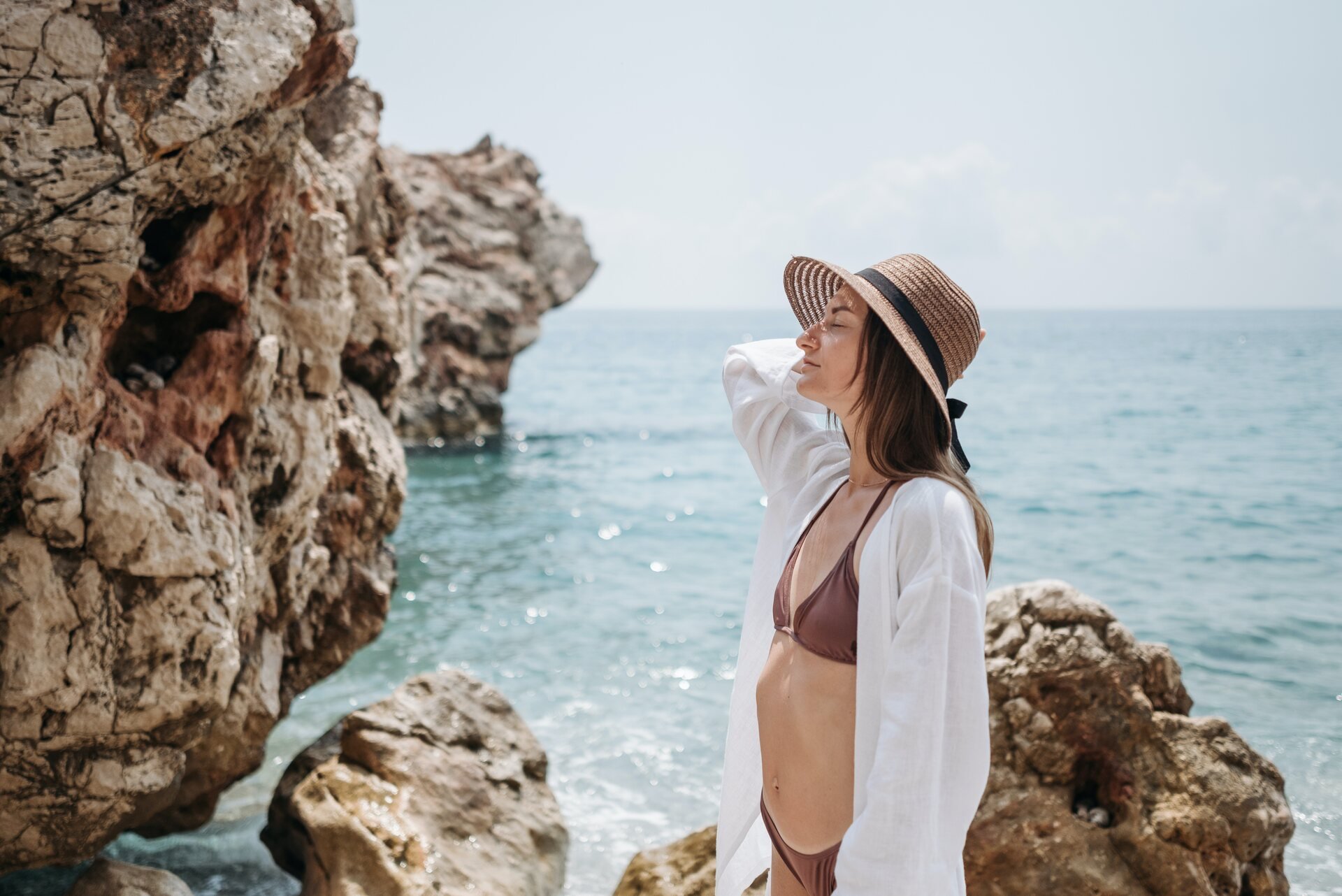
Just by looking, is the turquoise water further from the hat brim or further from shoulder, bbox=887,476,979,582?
shoulder, bbox=887,476,979,582

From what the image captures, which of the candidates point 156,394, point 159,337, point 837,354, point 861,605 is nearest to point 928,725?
point 861,605

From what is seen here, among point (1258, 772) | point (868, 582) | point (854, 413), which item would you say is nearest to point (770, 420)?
point (854, 413)

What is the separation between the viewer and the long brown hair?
89.9 inches

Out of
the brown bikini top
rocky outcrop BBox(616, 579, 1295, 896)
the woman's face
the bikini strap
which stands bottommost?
rocky outcrop BBox(616, 579, 1295, 896)

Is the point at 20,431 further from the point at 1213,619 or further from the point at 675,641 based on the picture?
the point at 1213,619

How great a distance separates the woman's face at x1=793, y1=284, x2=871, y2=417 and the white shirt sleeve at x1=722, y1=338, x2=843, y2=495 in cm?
30

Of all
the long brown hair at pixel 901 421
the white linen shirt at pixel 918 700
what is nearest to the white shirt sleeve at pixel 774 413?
the long brown hair at pixel 901 421

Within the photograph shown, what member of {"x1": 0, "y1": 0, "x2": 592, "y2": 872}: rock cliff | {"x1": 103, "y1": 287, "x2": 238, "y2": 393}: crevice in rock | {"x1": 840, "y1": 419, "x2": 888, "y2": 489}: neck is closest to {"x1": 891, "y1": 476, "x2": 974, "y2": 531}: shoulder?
{"x1": 840, "y1": 419, "x2": 888, "y2": 489}: neck

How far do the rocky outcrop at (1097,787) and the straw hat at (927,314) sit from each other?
2.09 metres

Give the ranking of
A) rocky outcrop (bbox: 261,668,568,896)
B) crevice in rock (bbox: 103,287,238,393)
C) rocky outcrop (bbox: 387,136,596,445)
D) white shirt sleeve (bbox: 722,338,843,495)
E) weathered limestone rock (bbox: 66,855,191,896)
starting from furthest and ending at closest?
1. rocky outcrop (bbox: 387,136,596,445)
2. rocky outcrop (bbox: 261,668,568,896)
3. crevice in rock (bbox: 103,287,238,393)
4. weathered limestone rock (bbox: 66,855,191,896)
5. white shirt sleeve (bbox: 722,338,843,495)

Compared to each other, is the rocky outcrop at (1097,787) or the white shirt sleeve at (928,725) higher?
the white shirt sleeve at (928,725)

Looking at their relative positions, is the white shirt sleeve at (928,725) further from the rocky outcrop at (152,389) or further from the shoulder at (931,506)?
the rocky outcrop at (152,389)

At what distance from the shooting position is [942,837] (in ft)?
6.64

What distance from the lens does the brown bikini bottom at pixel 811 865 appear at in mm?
2365
